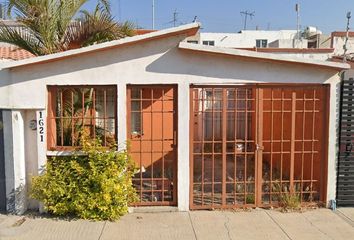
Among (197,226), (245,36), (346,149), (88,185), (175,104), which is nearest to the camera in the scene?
(197,226)

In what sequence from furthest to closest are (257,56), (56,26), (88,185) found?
(56,26) < (257,56) < (88,185)

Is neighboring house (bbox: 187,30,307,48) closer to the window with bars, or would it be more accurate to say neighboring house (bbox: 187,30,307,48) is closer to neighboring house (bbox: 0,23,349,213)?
neighboring house (bbox: 0,23,349,213)

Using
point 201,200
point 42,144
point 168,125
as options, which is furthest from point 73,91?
point 201,200

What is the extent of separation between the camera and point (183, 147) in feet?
21.2

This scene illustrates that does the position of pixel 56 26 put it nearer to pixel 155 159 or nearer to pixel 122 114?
pixel 122 114

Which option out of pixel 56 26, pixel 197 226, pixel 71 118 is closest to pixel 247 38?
pixel 56 26

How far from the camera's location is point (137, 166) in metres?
6.56

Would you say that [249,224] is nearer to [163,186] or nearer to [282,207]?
[282,207]

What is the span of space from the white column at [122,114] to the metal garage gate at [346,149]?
4.07 meters

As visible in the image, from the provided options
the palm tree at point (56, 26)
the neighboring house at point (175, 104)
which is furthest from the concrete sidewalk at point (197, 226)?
the palm tree at point (56, 26)

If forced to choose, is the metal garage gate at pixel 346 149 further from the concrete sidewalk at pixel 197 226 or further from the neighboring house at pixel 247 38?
the neighboring house at pixel 247 38

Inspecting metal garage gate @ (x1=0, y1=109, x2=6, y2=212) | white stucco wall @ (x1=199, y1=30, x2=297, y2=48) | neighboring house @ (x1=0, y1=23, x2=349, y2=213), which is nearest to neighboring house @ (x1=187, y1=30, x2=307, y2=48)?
white stucco wall @ (x1=199, y1=30, x2=297, y2=48)

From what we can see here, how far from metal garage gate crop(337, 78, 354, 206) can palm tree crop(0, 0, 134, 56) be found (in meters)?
5.36

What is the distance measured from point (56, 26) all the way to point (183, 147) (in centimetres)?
398
